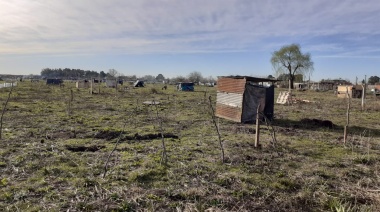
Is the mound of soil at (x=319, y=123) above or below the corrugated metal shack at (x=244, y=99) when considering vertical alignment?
below

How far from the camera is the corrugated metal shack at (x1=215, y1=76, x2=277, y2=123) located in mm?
14197

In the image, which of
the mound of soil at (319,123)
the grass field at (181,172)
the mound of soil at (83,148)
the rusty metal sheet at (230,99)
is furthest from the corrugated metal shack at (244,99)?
the mound of soil at (83,148)

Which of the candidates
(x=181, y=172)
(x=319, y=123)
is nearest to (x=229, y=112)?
(x=319, y=123)

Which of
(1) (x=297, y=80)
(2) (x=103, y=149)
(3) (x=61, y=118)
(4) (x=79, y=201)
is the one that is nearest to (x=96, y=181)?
(4) (x=79, y=201)

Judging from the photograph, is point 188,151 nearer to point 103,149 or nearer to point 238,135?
point 103,149

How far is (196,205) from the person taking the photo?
16.0 feet

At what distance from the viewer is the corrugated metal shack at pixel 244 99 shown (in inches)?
559

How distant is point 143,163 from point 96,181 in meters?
1.42

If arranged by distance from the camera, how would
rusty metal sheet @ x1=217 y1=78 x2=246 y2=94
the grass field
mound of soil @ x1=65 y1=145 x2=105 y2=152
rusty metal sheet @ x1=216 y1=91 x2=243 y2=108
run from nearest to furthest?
the grass field
mound of soil @ x1=65 y1=145 x2=105 y2=152
rusty metal sheet @ x1=217 y1=78 x2=246 y2=94
rusty metal sheet @ x1=216 y1=91 x2=243 y2=108

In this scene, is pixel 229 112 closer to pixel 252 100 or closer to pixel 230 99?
Answer: pixel 230 99

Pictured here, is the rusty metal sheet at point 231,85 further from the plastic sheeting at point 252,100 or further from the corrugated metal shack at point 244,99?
the plastic sheeting at point 252,100

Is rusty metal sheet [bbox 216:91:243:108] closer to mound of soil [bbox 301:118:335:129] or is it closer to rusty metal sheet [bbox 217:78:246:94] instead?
rusty metal sheet [bbox 217:78:246:94]

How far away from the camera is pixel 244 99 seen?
14.2 meters

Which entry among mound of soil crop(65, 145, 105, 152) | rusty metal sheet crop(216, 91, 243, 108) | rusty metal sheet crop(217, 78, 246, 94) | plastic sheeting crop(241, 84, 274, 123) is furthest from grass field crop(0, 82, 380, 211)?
rusty metal sheet crop(217, 78, 246, 94)
